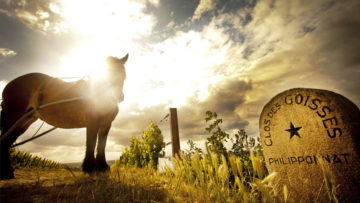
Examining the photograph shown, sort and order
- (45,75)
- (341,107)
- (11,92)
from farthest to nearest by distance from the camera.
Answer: (45,75) < (11,92) < (341,107)

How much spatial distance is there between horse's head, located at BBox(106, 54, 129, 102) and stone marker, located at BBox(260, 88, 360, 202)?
3262mm

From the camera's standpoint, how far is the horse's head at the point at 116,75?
3.87 m

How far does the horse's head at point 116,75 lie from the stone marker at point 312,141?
10.7 feet

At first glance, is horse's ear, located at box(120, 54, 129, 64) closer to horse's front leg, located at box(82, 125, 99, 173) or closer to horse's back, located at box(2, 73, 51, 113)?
horse's front leg, located at box(82, 125, 99, 173)

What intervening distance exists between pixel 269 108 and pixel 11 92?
5.64m

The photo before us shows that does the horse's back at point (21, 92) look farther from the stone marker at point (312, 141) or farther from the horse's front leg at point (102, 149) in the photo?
the stone marker at point (312, 141)

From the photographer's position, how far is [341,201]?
67.7 inches

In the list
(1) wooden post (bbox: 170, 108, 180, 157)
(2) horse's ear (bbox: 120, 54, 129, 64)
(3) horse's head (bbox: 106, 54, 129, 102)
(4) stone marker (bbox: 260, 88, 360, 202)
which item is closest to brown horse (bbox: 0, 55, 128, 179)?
(3) horse's head (bbox: 106, 54, 129, 102)

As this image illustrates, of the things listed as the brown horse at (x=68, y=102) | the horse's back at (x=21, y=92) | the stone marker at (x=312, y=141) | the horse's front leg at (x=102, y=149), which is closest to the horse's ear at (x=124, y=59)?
the brown horse at (x=68, y=102)

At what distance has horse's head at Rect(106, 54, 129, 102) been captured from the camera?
387 cm

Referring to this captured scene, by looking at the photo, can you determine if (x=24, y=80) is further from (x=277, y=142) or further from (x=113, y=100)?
(x=277, y=142)

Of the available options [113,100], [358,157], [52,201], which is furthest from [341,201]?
[113,100]

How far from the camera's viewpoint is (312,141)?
197 cm

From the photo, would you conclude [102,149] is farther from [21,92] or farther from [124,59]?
[124,59]
